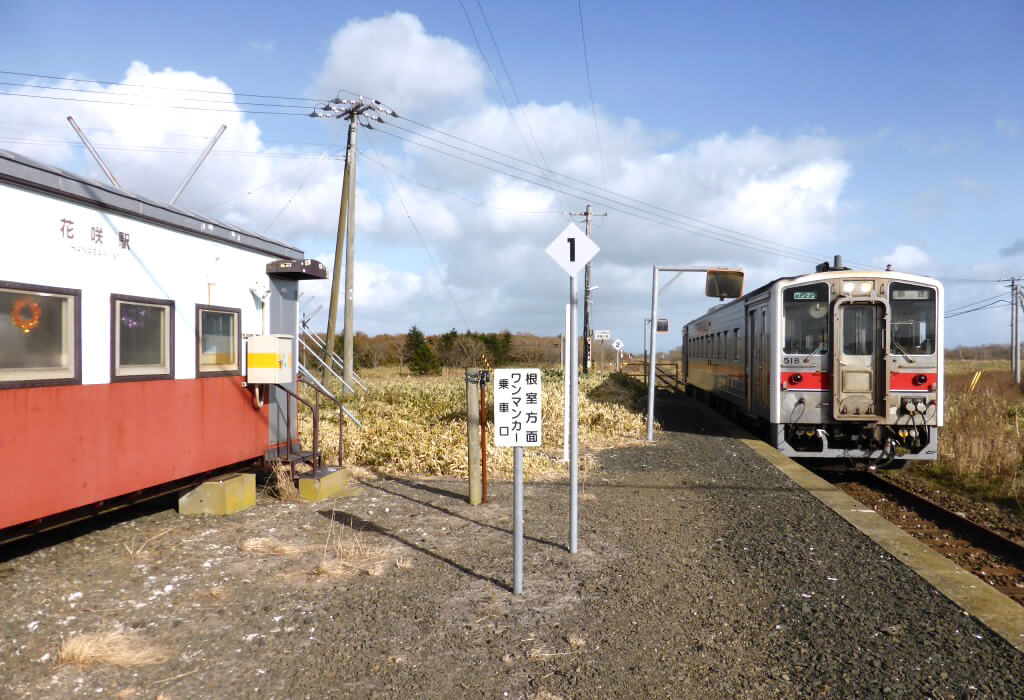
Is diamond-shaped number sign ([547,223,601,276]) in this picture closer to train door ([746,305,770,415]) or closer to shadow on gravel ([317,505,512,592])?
shadow on gravel ([317,505,512,592])

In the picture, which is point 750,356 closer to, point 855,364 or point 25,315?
point 855,364

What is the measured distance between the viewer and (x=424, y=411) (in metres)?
14.2

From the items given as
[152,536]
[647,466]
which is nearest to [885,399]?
[647,466]

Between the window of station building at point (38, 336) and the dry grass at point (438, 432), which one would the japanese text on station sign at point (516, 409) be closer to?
the window of station building at point (38, 336)

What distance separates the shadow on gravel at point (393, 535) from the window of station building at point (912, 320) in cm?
792

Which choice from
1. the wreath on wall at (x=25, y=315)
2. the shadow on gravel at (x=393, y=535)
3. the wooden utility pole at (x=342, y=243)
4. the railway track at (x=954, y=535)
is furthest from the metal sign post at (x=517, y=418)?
the wooden utility pole at (x=342, y=243)

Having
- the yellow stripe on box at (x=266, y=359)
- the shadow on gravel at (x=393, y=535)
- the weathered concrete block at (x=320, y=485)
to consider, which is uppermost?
the yellow stripe on box at (x=266, y=359)

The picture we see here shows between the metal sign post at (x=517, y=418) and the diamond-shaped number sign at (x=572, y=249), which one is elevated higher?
the diamond-shaped number sign at (x=572, y=249)

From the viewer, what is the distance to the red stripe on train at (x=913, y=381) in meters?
10.5

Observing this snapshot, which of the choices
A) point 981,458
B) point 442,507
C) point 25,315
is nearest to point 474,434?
point 442,507

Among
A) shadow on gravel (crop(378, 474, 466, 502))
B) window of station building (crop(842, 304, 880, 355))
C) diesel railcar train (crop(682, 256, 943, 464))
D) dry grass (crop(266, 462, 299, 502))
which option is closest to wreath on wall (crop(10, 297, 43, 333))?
dry grass (crop(266, 462, 299, 502))

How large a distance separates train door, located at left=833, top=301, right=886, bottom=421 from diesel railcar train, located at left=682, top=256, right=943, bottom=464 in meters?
0.01

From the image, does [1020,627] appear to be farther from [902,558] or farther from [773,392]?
[773,392]

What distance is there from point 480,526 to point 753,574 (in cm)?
259
